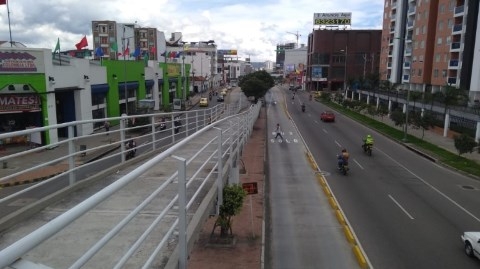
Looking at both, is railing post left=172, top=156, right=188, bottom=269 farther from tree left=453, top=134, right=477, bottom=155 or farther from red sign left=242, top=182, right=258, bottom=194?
tree left=453, top=134, right=477, bottom=155

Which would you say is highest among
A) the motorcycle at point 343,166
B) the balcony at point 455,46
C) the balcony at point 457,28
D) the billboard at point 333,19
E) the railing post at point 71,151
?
the billboard at point 333,19

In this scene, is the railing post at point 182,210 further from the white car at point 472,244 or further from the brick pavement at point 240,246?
the white car at point 472,244

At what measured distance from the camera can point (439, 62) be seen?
59125mm

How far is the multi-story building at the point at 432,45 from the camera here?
50875mm

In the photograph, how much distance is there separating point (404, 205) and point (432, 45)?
49.3 metres

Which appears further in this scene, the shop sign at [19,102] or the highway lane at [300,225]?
the shop sign at [19,102]

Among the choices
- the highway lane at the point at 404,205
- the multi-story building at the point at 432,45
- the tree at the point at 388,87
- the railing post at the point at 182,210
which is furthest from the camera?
the tree at the point at 388,87

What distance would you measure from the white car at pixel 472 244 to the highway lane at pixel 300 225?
12.8 ft

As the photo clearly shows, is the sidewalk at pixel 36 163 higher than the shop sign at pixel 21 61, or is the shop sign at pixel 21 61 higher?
Result: the shop sign at pixel 21 61

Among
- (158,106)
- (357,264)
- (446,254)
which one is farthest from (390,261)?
(158,106)

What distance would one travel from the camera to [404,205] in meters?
20.8

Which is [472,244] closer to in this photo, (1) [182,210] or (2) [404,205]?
(2) [404,205]

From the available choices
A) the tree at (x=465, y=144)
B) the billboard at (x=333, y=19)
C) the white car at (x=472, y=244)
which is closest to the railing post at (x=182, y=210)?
the white car at (x=472, y=244)

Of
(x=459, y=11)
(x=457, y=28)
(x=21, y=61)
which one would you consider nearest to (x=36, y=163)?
(x=21, y=61)
